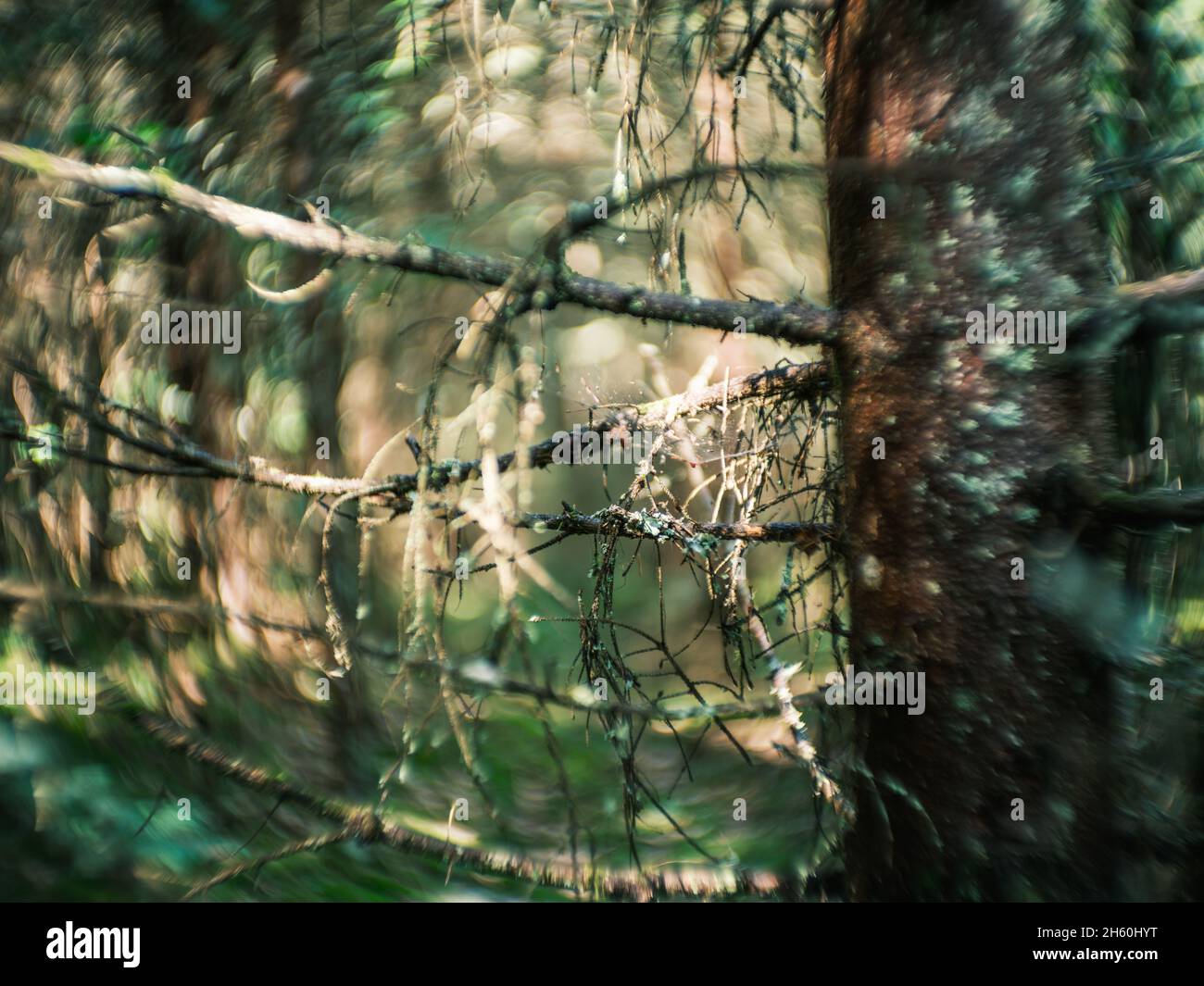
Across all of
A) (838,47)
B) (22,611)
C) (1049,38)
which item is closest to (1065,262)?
(1049,38)

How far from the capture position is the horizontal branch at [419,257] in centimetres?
125

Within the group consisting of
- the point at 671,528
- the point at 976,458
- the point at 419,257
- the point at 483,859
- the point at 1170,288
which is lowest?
the point at 483,859

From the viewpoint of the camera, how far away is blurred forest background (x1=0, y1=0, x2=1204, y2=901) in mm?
1251

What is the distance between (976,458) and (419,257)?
1.07 metres

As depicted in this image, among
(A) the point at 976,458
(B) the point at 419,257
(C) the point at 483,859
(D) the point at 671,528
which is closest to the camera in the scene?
(A) the point at 976,458

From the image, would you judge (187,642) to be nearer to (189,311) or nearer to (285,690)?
(285,690)

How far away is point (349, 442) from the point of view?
19.4 feet

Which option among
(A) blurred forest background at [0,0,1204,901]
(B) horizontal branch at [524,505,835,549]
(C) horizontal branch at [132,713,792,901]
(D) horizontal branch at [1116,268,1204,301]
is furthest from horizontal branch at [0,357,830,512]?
(C) horizontal branch at [132,713,792,901]

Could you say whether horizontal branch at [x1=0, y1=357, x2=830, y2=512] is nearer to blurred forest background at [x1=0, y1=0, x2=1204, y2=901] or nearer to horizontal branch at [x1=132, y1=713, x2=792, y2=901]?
blurred forest background at [x1=0, y1=0, x2=1204, y2=901]

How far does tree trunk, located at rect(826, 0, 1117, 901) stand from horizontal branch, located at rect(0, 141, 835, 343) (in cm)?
15

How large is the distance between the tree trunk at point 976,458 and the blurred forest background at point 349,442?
10 centimetres

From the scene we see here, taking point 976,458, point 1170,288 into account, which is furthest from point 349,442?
point 1170,288

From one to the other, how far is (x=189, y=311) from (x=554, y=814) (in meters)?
3.74

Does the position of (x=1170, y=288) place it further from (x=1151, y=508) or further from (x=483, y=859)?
(x=483, y=859)
